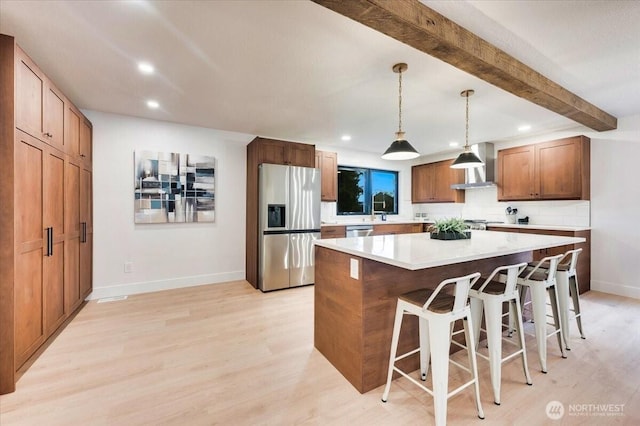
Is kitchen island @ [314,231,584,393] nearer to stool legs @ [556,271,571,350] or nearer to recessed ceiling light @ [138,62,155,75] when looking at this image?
stool legs @ [556,271,571,350]

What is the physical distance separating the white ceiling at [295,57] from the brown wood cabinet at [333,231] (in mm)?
1755

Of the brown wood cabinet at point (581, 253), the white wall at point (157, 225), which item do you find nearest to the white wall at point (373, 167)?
the white wall at point (157, 225)

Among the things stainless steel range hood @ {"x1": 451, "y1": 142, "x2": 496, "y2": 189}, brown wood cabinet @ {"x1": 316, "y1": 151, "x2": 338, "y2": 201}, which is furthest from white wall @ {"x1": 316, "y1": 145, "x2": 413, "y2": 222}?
stainless steel range hood @ {"x1": 451, "y1": 142, "x2": 496, "y2": 189}

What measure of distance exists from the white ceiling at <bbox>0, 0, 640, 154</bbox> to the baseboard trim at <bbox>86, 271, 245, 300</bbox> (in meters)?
2.31

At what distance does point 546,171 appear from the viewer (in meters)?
4.25

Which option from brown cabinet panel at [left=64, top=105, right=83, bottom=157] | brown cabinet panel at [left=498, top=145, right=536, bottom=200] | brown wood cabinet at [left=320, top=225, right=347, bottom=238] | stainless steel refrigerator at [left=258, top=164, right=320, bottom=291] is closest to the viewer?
brown cabinet panel at [left=64, top=105, right=83, bottom=157]

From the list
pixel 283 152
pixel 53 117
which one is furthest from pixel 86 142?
pixel 283 152

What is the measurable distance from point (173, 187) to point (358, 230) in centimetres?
310

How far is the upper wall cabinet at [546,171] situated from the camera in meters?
3.96

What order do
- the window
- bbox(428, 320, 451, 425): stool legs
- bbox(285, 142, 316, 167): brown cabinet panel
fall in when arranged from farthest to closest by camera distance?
the window, bbox(285, 142, 316, 167): brown cabinet panel, bbox(428, 320, 451, 425): stool legs

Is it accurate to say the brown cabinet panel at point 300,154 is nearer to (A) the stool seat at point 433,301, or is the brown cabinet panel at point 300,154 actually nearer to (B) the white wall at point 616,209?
(A) the stool seat at point 433,301

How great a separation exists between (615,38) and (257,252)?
13.6ft

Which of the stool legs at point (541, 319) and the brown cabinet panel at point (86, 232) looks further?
the brown cabinet panel at point (86, 232)

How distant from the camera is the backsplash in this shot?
419 cm
